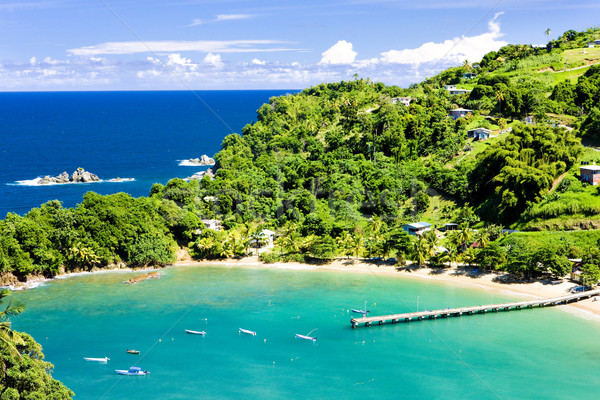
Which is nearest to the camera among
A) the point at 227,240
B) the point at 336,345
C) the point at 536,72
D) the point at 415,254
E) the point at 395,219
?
the point at 336,345

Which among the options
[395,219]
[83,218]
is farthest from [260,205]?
[83,218]

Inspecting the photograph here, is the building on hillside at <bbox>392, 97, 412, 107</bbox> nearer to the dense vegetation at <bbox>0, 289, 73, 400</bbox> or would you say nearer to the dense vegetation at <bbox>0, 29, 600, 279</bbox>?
the dense vegetation at <bbox>0, 29, 600, 279</bbox>

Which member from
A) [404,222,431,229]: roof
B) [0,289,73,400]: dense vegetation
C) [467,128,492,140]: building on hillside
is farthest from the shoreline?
[467,128,492,140]: building on hillside

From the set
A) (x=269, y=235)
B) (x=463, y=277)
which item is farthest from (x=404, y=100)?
(x=463, y=277)

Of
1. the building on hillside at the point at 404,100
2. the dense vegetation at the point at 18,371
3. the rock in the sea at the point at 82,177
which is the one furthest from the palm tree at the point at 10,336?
the building on hillside at the point at 404,100

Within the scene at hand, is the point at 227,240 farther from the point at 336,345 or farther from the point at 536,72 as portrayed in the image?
the point at 536,72
